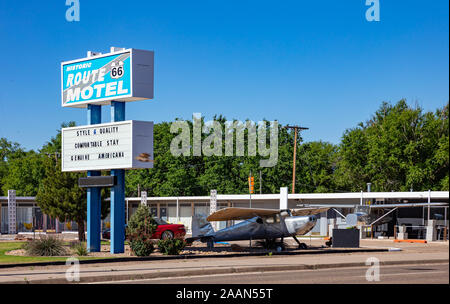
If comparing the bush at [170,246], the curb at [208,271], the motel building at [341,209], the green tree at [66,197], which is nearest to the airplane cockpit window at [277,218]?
the bush at [170,246]

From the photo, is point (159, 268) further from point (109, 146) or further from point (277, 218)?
point (277, 218)

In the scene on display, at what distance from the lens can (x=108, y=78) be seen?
89.1 ft

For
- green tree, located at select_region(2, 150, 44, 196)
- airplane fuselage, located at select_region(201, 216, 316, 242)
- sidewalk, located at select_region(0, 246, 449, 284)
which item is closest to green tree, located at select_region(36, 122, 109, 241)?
airplane fuselage, located at select_region(201, 216, 316, 242)

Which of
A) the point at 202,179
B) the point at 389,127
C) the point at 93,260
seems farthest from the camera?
the point at 202,179

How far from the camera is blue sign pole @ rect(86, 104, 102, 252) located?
2819 centimetres

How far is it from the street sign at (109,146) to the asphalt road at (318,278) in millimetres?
8794

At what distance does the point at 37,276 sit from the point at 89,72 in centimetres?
1216

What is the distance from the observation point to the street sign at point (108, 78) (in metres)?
26.4

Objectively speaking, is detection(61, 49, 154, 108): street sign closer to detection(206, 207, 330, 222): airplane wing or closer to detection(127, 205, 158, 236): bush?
detection(127, 205, 158, 236): bush

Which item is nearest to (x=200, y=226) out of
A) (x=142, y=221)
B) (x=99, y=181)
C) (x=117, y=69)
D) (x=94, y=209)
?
(x=142, y=221)

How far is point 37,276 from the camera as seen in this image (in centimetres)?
1786

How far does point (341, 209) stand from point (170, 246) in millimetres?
32562
